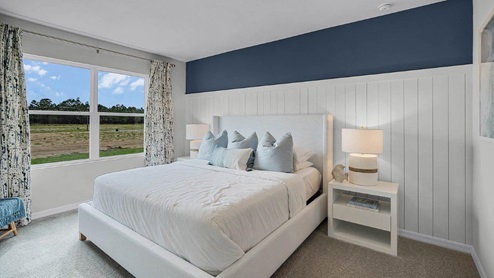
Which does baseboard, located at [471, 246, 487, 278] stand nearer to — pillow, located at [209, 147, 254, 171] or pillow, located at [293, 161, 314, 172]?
pillow, located at [293, 161, 314, 172]

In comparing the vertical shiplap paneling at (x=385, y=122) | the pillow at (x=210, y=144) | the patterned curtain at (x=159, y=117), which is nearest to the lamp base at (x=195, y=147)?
the patterned curtain at (x=159, y=117)

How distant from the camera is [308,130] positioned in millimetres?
3117

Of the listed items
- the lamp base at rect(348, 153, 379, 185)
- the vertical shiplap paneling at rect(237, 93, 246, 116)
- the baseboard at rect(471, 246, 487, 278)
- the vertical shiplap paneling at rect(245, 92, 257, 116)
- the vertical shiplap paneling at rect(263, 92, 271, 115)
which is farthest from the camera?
the vertical shiplap paneling at rect(237, 93, 246, 116)

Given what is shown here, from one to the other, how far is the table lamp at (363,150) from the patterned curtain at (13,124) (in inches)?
151

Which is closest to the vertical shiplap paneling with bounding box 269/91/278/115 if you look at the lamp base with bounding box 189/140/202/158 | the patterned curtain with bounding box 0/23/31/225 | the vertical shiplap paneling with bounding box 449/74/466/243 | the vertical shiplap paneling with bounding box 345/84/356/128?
the vertical shiplap paneling with bounding box 345/84/356/128

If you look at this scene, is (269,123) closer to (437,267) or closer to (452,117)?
(452,117)

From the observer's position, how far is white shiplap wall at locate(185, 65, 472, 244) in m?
2.29

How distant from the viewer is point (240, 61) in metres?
3.99

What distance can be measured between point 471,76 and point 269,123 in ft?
7.33

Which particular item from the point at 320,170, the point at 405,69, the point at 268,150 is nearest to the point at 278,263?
the point at 268,150

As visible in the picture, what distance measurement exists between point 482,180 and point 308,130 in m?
1.70

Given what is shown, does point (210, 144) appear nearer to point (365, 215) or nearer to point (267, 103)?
point (267, 103)

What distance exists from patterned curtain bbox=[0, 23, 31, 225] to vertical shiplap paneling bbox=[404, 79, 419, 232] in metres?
4.50

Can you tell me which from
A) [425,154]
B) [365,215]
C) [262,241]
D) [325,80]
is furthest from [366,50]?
[262,241]
